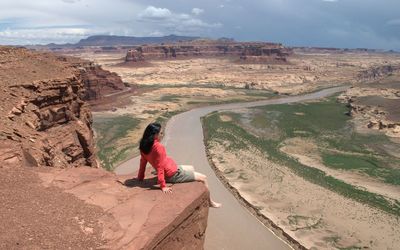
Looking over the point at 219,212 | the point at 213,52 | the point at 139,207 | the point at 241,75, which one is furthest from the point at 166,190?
the point at 213,52

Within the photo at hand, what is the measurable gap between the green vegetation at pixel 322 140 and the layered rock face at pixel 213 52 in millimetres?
86532

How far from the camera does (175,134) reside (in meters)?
53.5

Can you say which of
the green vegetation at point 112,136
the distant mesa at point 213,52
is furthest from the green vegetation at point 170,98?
the distant mesa at point 213,52

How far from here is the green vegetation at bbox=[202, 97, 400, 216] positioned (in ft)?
112

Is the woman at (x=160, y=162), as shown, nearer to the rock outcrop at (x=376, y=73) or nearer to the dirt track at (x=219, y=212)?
the dirt track at (x=219, y=212)

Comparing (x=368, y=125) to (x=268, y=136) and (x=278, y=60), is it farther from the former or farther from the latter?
(x=278, y=60)

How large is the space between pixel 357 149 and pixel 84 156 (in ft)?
104

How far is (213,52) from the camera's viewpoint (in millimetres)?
195125

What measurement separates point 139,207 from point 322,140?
137 ft

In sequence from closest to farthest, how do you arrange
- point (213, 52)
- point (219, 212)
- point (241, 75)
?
point (219, 212) → point (241, 75) → point (213, 52)

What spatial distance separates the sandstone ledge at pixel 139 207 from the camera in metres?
9.40

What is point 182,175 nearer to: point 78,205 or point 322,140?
point 78,205

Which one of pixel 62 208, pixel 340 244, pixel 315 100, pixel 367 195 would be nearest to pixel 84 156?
pixel 62 208

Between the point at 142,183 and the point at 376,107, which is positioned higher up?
the point at 142,183
